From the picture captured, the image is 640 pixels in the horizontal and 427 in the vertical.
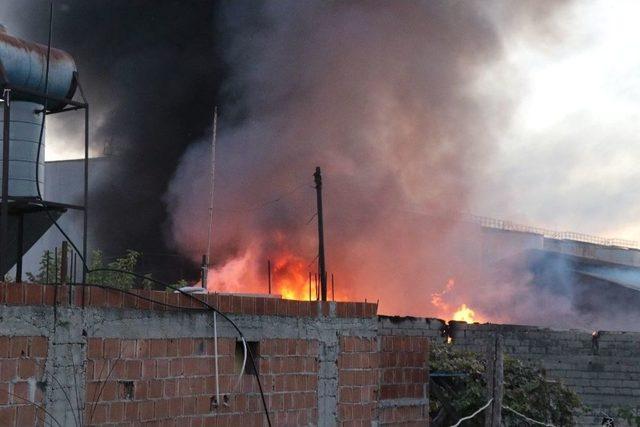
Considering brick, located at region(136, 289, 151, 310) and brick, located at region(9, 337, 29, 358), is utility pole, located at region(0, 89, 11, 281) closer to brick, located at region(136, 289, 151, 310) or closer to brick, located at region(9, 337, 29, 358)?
brick, located at region(136, 289, 151, 310)

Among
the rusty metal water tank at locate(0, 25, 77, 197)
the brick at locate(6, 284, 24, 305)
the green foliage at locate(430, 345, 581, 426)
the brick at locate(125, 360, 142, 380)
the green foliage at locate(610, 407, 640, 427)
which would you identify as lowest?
the green foliage at locate(610, 407, 640, 427)

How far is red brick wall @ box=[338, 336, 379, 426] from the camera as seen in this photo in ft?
29.0

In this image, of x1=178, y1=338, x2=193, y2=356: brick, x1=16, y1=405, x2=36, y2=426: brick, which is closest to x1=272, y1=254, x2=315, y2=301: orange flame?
x1=178, y1=338, x2=193, y2=356: brick

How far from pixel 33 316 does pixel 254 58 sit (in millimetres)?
24770

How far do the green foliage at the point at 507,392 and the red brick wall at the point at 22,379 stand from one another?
6706 mm

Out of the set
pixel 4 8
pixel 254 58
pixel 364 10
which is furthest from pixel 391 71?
pixel 4 8

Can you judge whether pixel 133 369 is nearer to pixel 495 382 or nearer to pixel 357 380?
pixel 357 380

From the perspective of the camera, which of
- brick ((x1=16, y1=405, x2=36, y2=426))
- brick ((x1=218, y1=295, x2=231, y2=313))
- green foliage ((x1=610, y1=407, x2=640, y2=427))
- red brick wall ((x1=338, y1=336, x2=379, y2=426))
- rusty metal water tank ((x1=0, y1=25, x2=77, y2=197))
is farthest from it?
green foliage ((x1=610, y1=407, x2=640, y2=427))

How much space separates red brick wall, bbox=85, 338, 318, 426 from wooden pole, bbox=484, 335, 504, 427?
2711 millimetres

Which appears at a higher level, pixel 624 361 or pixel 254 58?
pixel 254 58

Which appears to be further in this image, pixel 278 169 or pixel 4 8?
pixel 278 169

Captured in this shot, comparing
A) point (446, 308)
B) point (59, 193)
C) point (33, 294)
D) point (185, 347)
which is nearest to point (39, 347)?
point (33, 294)

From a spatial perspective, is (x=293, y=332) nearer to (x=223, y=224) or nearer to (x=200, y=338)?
(x=200, y=338)

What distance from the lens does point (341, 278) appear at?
114ft
